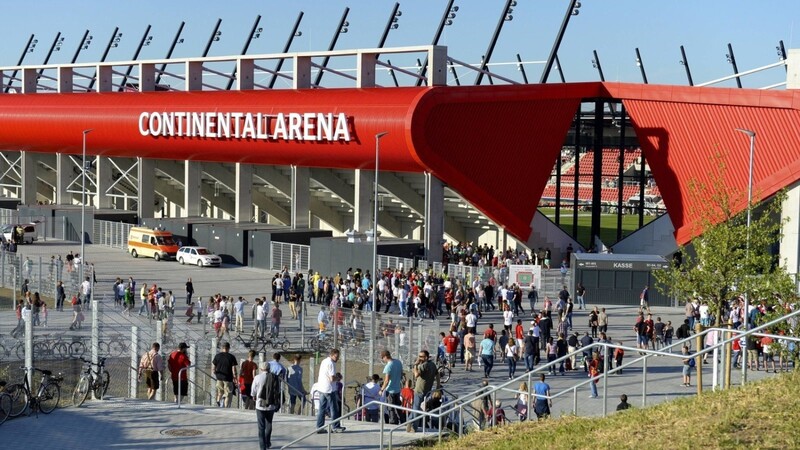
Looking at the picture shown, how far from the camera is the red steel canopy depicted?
45125mm

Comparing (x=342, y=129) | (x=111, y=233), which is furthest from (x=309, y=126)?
(x=111, y=233)

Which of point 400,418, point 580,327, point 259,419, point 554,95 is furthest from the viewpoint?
point 554,95

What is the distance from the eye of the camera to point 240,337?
3425 cm

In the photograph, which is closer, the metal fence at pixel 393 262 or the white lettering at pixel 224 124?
the metal fence at pixel 393 262

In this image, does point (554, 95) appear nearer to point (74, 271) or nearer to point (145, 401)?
point (74, 271)

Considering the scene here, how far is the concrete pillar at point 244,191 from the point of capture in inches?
2365

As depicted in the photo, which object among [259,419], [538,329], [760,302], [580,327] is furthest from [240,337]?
[259,419]

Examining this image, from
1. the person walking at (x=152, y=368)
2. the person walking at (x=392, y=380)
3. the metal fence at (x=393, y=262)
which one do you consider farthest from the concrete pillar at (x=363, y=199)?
the person walking at (x=392, y=380)

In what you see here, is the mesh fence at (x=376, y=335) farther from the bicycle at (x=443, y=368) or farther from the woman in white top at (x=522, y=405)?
the woman in white top at (x=522, y=405)

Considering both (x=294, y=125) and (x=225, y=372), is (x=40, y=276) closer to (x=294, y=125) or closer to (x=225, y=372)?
(x=294, y=125)

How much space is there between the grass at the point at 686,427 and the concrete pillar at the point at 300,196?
39912mm

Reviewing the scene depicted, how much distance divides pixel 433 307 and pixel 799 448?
26153mm

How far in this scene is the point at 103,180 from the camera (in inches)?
2753

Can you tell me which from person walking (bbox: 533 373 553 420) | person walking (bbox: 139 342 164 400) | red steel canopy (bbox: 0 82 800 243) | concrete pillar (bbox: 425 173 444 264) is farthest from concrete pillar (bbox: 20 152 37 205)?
person walking (bbox: 533 373 553 420)
